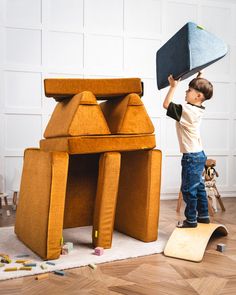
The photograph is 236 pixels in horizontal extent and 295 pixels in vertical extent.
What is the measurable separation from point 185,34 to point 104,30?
7.86 feet

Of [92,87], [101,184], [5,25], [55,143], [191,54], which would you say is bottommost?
[101,184]

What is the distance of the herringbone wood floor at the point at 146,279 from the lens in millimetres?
1809

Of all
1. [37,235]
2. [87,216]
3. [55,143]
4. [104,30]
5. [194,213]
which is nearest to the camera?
[37,235]

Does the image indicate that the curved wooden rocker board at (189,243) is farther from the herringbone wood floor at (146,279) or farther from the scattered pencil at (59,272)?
the scattered pencil at (59,272)

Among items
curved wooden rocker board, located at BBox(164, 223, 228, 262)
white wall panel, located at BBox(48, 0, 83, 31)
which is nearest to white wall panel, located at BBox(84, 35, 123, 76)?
white wall panel, located at BBox(48, 0, 83, 31)

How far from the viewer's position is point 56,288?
183 cm

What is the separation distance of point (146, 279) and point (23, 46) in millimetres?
3324

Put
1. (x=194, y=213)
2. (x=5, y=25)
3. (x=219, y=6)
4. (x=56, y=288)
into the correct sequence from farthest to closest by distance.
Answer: (x=219, y=6), (x=5, y=25), (x=194, y=213), (x=56, y=288)

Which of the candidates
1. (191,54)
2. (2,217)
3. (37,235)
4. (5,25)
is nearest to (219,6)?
(5,25)

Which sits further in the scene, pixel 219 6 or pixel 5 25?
pixel 219 6

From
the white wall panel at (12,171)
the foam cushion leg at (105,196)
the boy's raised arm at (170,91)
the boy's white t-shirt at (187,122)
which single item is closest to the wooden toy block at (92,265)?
the foam cushion leg at (105,196)

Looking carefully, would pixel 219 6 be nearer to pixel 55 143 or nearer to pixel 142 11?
pixel 142 11

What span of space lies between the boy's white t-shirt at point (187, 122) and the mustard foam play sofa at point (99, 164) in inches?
8.6

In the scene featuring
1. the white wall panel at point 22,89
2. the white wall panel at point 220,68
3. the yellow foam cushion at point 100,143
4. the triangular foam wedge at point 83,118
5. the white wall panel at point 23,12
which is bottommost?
the yellow foam cushion at point 100,143
